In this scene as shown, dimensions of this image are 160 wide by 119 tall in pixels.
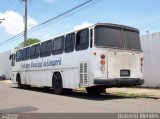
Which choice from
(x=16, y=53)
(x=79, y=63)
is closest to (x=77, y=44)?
(x=79, y=63)

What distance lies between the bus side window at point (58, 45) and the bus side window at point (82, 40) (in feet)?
6.75

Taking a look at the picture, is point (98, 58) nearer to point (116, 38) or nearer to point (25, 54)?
point (116, 38)

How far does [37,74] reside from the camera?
2242 cm

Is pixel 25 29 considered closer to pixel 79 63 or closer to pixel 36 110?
pixel 79 63

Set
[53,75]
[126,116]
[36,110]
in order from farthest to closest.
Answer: [53,75]
[36,110]
[126,116]

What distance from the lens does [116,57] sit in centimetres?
1542

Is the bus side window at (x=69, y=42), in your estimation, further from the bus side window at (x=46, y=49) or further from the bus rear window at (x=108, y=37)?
the bus side window at (x=46, y=49)

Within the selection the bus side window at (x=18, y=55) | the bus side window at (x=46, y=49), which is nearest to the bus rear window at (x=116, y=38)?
the bus side window at (x=46, y=49)

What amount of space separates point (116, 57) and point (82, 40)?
191cm

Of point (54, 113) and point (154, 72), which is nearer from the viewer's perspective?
point (54, 113)

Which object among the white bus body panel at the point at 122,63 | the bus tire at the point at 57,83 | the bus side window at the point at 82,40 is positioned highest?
the bus side window at the point at 82,40

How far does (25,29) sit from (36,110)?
31.4m

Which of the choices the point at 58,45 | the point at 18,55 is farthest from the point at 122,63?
the point at 18,55

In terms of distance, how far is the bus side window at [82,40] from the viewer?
15806 mm
